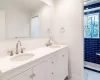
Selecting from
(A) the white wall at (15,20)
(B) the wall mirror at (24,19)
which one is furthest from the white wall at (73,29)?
(A) the white wall at (15,20)

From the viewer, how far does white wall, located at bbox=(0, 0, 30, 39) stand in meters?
1.44

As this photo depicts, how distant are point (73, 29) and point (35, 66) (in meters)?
1.40

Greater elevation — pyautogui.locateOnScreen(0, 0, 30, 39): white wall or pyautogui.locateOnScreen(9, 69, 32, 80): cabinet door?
pyautogui.locateOnScreen(0, 0, 30, 39): white wall

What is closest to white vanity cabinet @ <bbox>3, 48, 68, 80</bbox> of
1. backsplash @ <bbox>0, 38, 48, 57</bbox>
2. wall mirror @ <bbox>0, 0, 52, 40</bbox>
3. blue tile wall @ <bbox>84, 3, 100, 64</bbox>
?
backsplash @ <bbox>0, 38, 48, 57</bbox>

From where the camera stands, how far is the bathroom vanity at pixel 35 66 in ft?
2.97

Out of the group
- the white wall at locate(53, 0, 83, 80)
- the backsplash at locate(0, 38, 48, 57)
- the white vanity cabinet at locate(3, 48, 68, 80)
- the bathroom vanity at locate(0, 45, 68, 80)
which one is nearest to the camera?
the bathroom vanity at locate(0, 45, 68, 80)

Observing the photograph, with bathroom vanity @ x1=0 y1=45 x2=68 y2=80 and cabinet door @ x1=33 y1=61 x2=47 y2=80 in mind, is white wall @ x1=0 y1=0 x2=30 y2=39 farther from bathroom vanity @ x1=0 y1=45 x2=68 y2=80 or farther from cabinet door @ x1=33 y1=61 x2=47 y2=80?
cabinet door @ x1=33 y1=61 x2=47 y2=80

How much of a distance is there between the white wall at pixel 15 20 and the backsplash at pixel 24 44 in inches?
4.2

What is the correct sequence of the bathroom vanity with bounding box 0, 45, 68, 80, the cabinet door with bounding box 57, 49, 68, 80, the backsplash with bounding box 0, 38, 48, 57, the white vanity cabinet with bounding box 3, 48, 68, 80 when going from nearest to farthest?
1. the bathroom vanity with bounding box 0, 45, 68, 80
2. the white vanity cabinet with bounding box 3, 48, 68, 80
3. the backsplash with bounding box 0, 38, 48, 57
4. the cabinet door with bounding box 57, 49, 68, 80

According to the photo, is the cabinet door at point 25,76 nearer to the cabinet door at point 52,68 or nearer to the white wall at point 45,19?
the cabinet door at point 52,68

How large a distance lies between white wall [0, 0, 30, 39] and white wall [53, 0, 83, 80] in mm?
980

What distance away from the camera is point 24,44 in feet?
5.67

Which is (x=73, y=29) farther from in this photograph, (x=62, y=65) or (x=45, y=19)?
(x=62, y=65)

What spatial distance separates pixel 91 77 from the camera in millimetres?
2443
